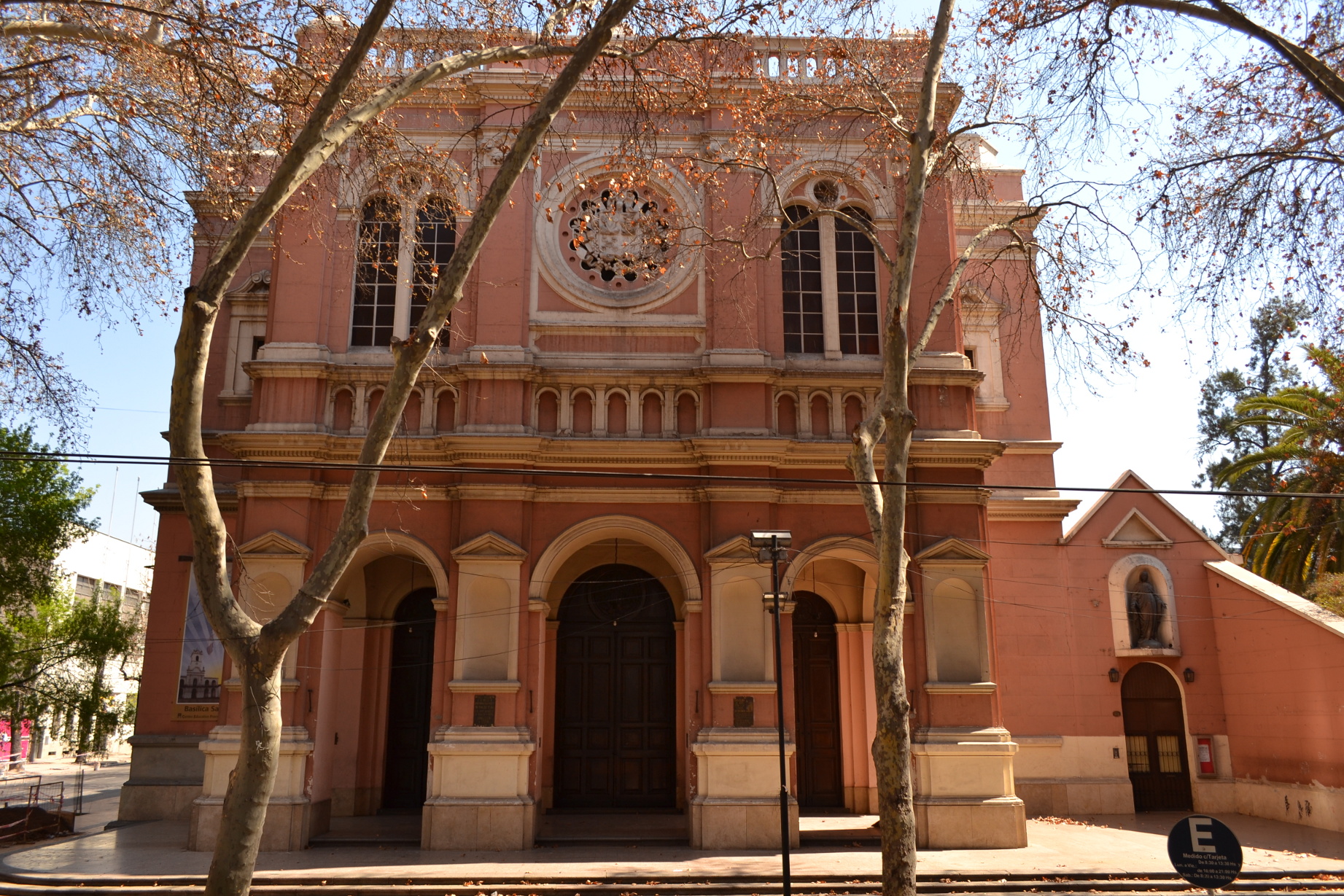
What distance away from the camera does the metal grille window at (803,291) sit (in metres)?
18.5

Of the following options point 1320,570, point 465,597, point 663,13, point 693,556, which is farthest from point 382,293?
point 1320,570

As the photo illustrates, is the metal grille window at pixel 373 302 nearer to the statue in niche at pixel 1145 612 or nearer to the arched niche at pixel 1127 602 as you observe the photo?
the arched niche at pixel 1127 602

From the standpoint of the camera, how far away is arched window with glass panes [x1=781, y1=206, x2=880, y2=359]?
60.5ft

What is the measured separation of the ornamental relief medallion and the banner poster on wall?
919 centimetres

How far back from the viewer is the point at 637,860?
14.7m

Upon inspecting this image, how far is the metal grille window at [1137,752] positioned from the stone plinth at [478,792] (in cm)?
1175

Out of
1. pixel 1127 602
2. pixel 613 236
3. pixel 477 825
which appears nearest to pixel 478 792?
pixel 477 825

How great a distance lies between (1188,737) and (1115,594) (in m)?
2.96

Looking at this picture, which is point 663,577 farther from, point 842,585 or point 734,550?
point 842,585

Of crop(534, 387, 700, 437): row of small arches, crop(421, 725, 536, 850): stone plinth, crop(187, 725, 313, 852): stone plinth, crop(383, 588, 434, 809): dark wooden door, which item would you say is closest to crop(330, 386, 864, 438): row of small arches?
crop(534, 387, 700, 437): row of small arches

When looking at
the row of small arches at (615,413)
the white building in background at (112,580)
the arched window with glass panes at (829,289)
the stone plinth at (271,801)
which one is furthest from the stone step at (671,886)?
the white building in background at (112,580)

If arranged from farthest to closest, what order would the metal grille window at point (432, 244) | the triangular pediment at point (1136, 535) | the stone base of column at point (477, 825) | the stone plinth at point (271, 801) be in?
the triangular pediment at point (1136, 535) < the metal grille window at point (432, 244) < the stone base of column at point (477, 825) < the stone plinth at point (271, 801)

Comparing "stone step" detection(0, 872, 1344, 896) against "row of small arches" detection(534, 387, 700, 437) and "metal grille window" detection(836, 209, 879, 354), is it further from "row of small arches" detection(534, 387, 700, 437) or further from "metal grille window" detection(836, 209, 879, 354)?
"metal grille window" detection(836, 209, 879, 354)

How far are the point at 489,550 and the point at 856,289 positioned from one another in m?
7.96
